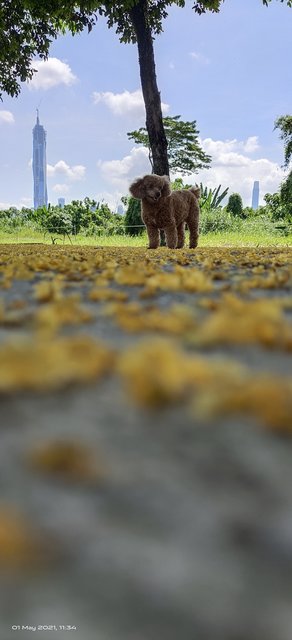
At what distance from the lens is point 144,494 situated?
578mm

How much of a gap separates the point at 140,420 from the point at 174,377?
0.12m

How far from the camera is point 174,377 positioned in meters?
0.84

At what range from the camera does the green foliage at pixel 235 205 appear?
3419 cm

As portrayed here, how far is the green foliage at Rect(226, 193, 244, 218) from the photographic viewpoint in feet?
112

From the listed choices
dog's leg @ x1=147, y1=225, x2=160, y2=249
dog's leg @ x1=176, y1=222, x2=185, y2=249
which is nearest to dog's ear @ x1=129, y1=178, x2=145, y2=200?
dog's leg @ x1=147, y1=225, x2=160, y2=249

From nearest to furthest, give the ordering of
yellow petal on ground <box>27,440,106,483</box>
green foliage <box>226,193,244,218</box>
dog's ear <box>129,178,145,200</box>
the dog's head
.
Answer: yellow petal on ground <box>27,440,106,483</box>, the dog's head, dog's ear <box>129,178,145,200</box>, green foliage <box>226,193,244,218</box>

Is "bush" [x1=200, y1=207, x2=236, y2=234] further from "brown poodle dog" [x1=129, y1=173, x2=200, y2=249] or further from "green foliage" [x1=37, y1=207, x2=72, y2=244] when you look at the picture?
"brown poodle dog" [x1=129, y1=173, x2=200, y2=249]

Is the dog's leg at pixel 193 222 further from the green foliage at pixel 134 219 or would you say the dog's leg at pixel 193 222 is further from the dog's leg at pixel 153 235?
the green foliage at pixel 134 219

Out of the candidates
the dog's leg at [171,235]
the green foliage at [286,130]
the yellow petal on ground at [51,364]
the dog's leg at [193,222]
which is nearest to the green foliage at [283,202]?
the green foliage at [286,130]

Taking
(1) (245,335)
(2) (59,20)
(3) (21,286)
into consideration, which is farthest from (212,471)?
(2) (59,20)

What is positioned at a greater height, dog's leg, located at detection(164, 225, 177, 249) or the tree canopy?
the tree canopy

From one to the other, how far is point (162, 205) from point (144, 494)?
858 centimetres

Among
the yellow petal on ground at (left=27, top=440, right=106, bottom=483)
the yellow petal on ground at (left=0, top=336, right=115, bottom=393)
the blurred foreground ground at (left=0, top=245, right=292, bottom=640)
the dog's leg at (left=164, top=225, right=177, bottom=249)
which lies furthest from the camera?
the dog's leg at (left=164, top=225, right=177, bottom=249)

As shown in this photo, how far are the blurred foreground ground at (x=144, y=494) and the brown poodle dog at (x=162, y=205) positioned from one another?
7.72 metres
